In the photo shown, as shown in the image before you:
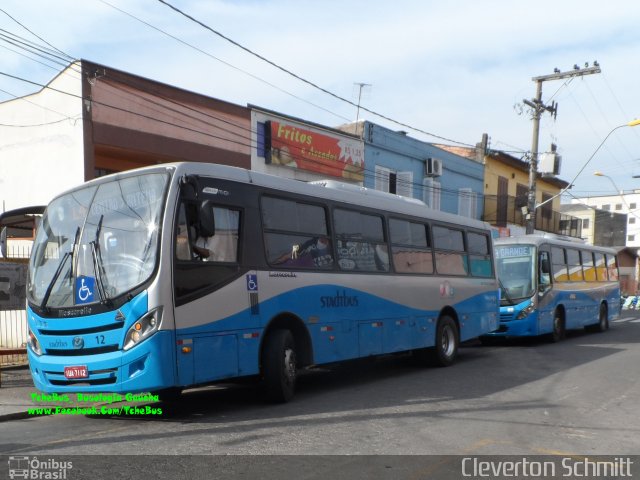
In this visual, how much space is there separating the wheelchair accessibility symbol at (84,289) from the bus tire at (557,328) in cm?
1405

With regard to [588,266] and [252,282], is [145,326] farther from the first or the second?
[588,266]

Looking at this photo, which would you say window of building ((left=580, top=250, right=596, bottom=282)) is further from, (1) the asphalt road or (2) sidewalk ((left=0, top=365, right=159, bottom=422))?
(2) sidewalk ((left=0, top=365, right=159, bottom=422))

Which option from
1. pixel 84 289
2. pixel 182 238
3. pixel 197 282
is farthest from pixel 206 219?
pixel 84 289

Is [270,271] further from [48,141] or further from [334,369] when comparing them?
[48,141]

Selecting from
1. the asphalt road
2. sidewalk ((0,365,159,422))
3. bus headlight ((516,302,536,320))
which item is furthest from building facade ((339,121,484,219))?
sidewalk ((0,365,159,422))

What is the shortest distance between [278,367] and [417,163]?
20915 mm

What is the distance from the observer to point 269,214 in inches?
353

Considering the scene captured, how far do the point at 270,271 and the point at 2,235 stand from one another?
12.1ft

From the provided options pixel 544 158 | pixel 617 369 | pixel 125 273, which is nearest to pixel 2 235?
pixel 125 273

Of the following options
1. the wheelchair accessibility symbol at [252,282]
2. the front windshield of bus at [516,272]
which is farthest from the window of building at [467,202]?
the wheelchair accessibility symbol at [252,282]

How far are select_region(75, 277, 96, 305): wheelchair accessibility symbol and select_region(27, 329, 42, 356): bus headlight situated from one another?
917 millimetres

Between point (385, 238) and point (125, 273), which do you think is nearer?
point (125, 273)

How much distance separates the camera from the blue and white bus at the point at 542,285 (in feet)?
56.1

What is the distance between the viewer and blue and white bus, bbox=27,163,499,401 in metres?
7.27
